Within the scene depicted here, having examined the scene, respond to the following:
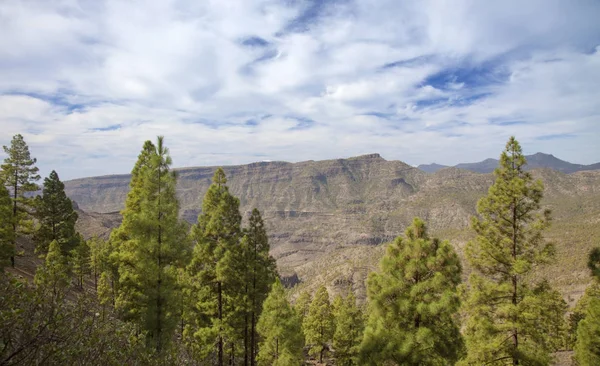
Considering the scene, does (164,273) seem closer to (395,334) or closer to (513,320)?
(395,334)

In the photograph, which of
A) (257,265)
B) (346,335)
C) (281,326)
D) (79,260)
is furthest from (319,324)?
(79,260)

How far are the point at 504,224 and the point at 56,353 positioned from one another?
1643cm

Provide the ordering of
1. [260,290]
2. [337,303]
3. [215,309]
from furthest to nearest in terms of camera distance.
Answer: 1. [337,303]
2. [260,290]
3. [215,309]

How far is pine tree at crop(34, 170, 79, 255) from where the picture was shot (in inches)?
1283

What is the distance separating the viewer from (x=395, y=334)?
42.1ft

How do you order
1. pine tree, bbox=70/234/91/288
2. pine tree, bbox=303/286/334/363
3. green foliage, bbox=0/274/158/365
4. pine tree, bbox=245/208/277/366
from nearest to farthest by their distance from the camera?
green foliage, bbox=0/274/158/365
pine tree, bbox=245/208/277/366
pine tree, bbox=70/234/91/288
pine tree, bbox=303/286/334/363

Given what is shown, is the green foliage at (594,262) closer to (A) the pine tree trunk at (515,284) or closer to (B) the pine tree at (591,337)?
(A) the pine tree trunk at (515,284)

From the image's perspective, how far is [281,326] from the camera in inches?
864

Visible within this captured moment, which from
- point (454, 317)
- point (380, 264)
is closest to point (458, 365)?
point (454, 317)

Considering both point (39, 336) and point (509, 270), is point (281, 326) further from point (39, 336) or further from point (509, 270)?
point (39, 336)

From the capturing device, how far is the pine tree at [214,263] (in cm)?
1964

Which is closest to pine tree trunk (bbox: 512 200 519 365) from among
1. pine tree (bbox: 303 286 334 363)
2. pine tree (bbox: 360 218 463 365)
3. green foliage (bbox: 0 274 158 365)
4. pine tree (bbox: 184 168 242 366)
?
pine tree (bbox: 360 218 463 365)

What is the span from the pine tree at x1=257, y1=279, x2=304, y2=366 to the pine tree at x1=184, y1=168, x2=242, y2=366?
7.97ft

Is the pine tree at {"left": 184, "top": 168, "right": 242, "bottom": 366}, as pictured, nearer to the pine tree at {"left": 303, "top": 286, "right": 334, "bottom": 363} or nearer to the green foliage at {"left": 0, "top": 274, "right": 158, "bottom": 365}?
the green foliage at {"left": 0, "top": 274, "right": 158, "bottom": 365}
